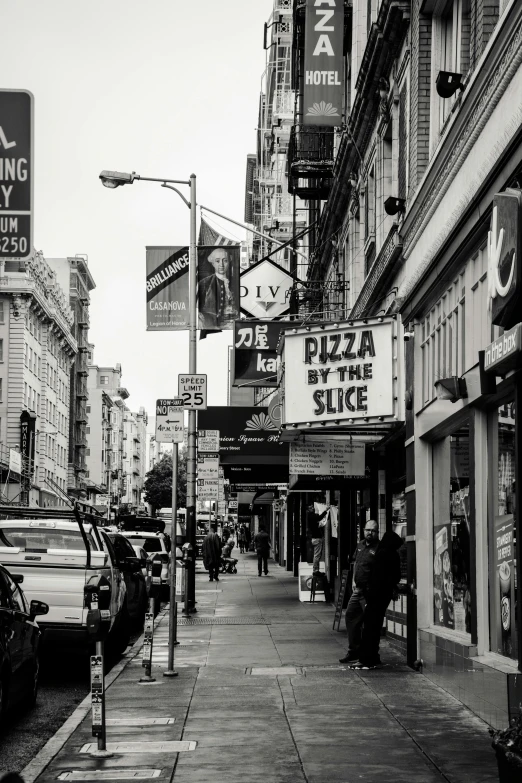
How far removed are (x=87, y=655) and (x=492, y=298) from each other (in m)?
9.80

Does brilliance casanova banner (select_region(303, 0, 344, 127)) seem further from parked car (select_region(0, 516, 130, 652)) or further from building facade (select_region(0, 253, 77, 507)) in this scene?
building facade (select_region(0, 253, 77, 507))

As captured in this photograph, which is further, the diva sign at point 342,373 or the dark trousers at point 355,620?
the diva sign at point 342,373

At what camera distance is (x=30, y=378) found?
292 ft

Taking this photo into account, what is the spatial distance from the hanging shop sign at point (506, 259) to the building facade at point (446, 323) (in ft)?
0.10

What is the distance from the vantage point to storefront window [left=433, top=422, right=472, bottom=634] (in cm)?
1203

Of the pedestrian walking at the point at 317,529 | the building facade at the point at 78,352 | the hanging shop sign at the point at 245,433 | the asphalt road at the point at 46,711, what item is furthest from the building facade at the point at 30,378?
the asphalt road at the point at 46,711

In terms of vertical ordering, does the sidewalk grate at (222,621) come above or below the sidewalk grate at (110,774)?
below

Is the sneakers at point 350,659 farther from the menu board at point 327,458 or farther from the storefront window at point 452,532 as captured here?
the menu board at point 327,458

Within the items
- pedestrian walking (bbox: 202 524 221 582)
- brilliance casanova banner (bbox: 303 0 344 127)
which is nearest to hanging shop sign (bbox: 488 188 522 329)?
brilliance casanova banner (bbox: 303 0 344 127)

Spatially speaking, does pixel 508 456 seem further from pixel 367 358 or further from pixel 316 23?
pixel 316 23

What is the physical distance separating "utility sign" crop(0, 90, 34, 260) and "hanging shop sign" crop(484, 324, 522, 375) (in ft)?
10.7

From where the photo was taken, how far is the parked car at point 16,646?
9680 mm

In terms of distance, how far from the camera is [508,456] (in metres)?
10.1

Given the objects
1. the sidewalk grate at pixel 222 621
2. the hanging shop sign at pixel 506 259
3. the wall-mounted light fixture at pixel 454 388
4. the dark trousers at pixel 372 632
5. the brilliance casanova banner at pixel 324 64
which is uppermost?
the brilliance casanova banner at pixel 324 64
